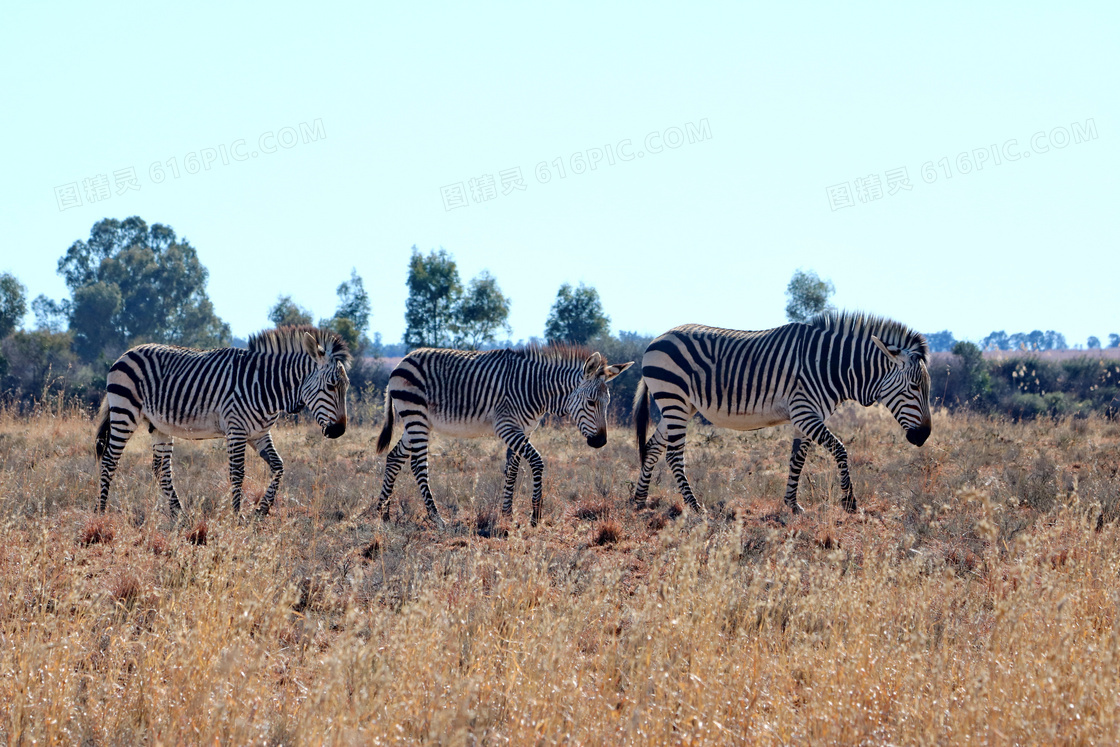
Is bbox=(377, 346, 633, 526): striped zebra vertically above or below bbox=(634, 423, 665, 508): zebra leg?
above

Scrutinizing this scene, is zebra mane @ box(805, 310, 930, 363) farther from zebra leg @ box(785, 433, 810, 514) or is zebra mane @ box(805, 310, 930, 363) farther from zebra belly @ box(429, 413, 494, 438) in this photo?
zebra belly @ box(429, 413, 494, 438)

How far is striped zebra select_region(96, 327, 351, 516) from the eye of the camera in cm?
985

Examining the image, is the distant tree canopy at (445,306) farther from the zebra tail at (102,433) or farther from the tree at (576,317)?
the zebra tail at (102,433)

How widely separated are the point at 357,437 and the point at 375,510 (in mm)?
7319

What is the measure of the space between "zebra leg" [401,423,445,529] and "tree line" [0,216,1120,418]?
214 inches

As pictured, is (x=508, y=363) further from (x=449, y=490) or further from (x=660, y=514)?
(x=660, y=514)

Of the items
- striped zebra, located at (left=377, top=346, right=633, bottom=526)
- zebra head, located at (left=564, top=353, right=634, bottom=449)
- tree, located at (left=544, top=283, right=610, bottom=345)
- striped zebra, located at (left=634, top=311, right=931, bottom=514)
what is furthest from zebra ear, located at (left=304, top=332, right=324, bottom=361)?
tree, located at (left=544, top=283, right=610, bottom=345)

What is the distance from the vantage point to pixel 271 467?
32.7ft

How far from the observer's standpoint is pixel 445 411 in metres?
10.2

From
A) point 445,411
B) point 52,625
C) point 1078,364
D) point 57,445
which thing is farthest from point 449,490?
point 1078,364

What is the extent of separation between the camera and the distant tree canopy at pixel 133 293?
57.1 meters

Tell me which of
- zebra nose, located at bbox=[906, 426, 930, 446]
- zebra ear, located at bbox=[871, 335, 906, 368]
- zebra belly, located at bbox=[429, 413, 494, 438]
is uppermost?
zebra ear, located at bbox=[871, 335, 906, 368]

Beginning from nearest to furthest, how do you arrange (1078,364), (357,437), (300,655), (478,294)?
1. (300,655)
2. (357,437)
3. (1078,364)
4. (478,294)

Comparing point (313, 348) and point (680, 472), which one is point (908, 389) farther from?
point (313, 348)
